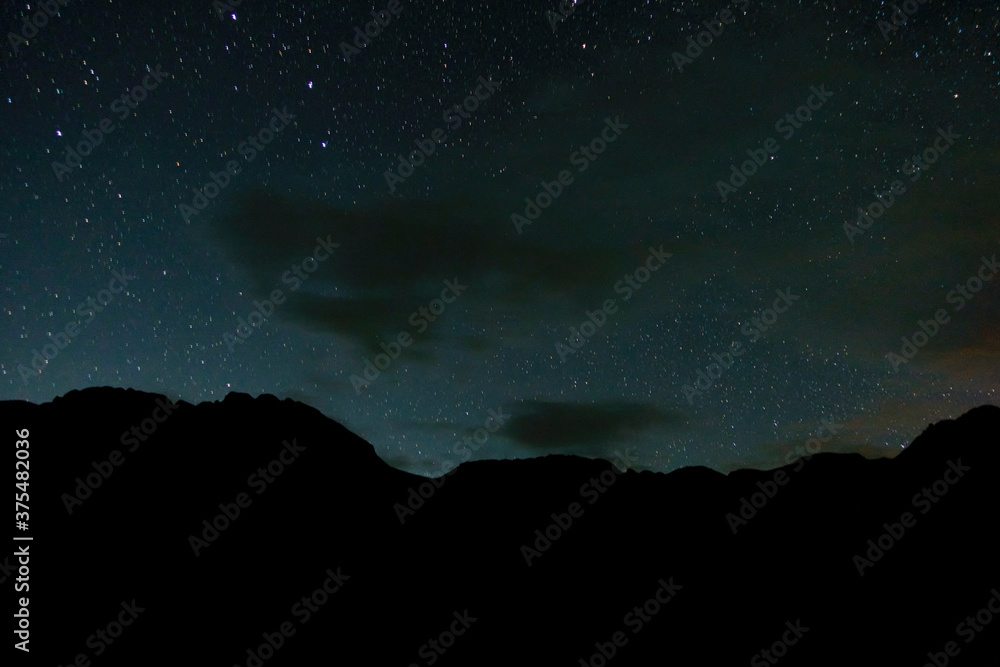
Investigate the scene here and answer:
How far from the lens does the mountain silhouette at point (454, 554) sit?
Answer: 67.0ft

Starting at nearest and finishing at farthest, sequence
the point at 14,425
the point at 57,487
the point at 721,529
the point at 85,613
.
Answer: the point at 85,613 < the point at 57,487 < the point at 14,425 < the point at 721,529

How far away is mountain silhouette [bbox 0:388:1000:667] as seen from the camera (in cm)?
2042

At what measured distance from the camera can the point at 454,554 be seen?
85.6ft

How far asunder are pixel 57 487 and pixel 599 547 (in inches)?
903

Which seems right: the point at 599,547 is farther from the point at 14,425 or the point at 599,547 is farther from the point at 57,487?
the point at 14,425

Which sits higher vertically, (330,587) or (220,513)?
(220,513)

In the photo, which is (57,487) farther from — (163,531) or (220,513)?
(220,513)

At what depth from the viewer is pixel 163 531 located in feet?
70.8

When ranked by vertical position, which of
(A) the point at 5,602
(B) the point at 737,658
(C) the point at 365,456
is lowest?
(B) the point at 737,658

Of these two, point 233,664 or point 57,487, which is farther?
point 57,487

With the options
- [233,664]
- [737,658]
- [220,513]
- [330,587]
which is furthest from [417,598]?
[737,658]

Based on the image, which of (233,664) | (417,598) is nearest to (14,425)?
(233,664)

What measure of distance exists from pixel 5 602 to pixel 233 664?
23.5 ft

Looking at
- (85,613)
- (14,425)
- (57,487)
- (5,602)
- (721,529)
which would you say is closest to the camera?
(5,602)
